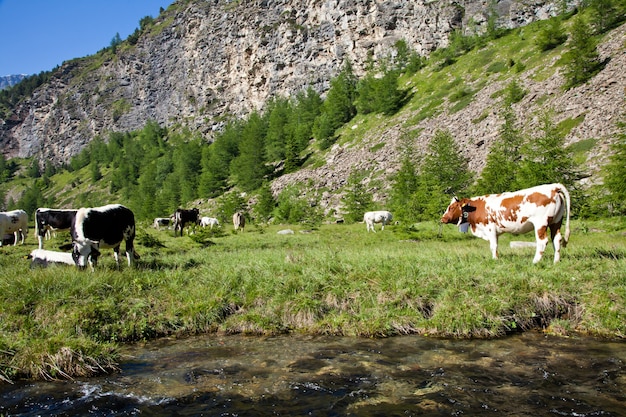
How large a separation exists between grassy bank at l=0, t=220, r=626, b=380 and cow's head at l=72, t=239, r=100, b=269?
3.03 feet

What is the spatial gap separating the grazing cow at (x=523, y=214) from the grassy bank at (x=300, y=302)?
880 millimetres

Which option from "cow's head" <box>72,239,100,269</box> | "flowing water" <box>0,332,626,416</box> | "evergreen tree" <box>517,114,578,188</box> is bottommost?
"flowing water" <box>0,332,626,416</box>

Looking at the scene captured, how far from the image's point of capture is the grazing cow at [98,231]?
1332 cm

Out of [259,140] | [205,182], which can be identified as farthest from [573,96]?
[205,182]

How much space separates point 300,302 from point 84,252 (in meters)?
7.81

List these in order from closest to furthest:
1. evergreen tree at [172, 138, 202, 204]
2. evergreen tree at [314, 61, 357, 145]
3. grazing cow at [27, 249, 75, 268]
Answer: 1. grazing cow at [27, 249, 75, 268]
2. evergreen tree at [314, 61, 357, 145]
3. evergreen tree at [172, 138, 202, 204]

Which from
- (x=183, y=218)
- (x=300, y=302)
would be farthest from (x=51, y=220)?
(x=300, y=302)

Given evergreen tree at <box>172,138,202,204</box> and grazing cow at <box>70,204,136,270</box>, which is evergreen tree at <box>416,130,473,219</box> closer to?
grazing cow at <box>70,204,136,270</box>

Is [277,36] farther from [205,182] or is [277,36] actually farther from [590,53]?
[590,53]

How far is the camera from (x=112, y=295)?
427 inches

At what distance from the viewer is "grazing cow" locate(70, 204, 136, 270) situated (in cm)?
1332

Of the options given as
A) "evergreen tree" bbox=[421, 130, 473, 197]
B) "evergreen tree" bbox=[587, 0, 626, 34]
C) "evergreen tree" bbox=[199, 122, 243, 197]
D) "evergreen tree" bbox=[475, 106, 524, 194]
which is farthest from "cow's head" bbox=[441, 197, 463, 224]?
"evergreen tree" bbox=[199, 122, 243, 197]

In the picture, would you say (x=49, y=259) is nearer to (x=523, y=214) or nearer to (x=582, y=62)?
(x=523, y=214)

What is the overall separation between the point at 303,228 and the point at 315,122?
78.4 metres
